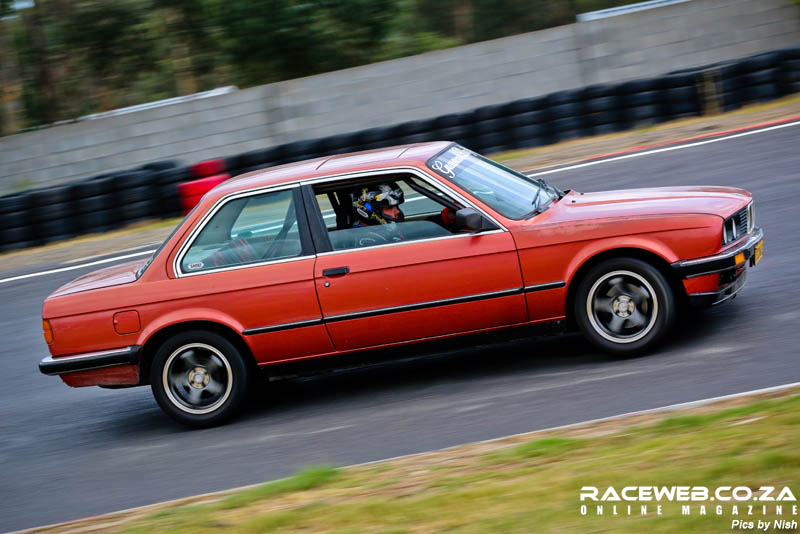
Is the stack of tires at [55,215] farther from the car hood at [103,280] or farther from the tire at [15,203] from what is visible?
the car hood at [103,280]

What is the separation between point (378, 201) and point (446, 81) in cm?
1320

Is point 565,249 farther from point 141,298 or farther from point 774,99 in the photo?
point 774,99

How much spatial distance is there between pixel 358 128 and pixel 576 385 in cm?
1389

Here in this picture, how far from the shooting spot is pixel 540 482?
3975mm

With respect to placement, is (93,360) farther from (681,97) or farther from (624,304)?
(681,97)

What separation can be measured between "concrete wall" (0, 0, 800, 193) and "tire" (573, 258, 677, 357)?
44.3 feet

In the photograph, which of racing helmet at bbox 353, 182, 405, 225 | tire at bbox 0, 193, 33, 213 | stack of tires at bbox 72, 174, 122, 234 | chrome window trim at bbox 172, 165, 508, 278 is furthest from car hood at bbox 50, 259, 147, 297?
tire at bbox 0, 193, 33, 213

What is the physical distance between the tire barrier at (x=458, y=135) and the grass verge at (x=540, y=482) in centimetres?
1050

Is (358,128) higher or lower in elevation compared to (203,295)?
higher

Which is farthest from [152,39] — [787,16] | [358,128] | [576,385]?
[576,385]

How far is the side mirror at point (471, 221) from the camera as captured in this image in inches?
223

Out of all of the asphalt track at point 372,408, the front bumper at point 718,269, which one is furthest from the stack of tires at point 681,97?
the front bumper at point 718,269

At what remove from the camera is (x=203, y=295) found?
5.99m

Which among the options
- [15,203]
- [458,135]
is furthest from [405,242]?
[15,203]
